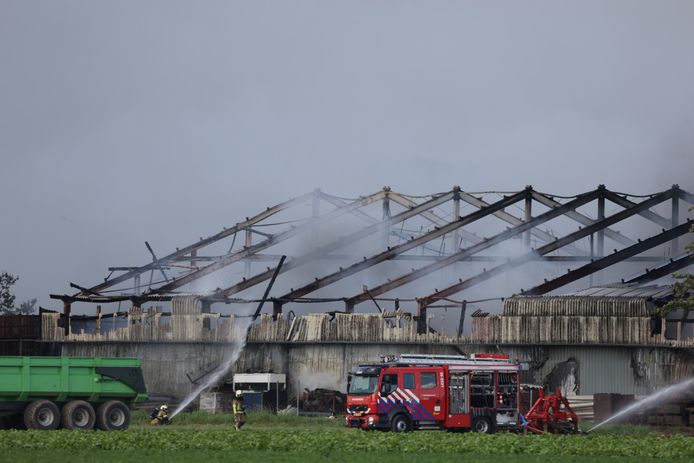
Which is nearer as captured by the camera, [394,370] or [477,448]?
[477,448]

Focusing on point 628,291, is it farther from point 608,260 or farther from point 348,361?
point 348,361

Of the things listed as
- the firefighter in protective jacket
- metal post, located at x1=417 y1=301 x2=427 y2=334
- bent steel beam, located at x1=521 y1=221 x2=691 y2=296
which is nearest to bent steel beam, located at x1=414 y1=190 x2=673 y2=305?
metal post, located at x1=417 y1=301 x2=427 y2=334

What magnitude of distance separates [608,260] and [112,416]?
3859 cm

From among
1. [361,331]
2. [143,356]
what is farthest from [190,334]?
[361,331]

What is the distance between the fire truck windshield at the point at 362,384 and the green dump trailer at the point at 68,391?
935 cm

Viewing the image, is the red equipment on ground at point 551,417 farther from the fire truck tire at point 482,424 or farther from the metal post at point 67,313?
the metal post at point 67,313

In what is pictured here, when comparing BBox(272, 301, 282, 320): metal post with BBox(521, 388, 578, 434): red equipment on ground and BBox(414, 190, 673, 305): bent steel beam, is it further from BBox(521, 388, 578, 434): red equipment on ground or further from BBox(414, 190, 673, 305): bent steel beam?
BBox(521, 388, 578, 434): red equipment on ground

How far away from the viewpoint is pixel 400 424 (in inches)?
2119

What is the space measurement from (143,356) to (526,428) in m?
33.4

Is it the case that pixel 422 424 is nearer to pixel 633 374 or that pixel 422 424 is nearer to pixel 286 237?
pixel 633 374

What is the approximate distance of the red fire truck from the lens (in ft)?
177

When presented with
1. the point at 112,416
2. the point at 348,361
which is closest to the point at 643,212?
the point at 348,361

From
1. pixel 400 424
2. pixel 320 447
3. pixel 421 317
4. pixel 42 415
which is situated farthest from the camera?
pixel 421 317

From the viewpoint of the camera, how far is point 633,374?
70812mm
